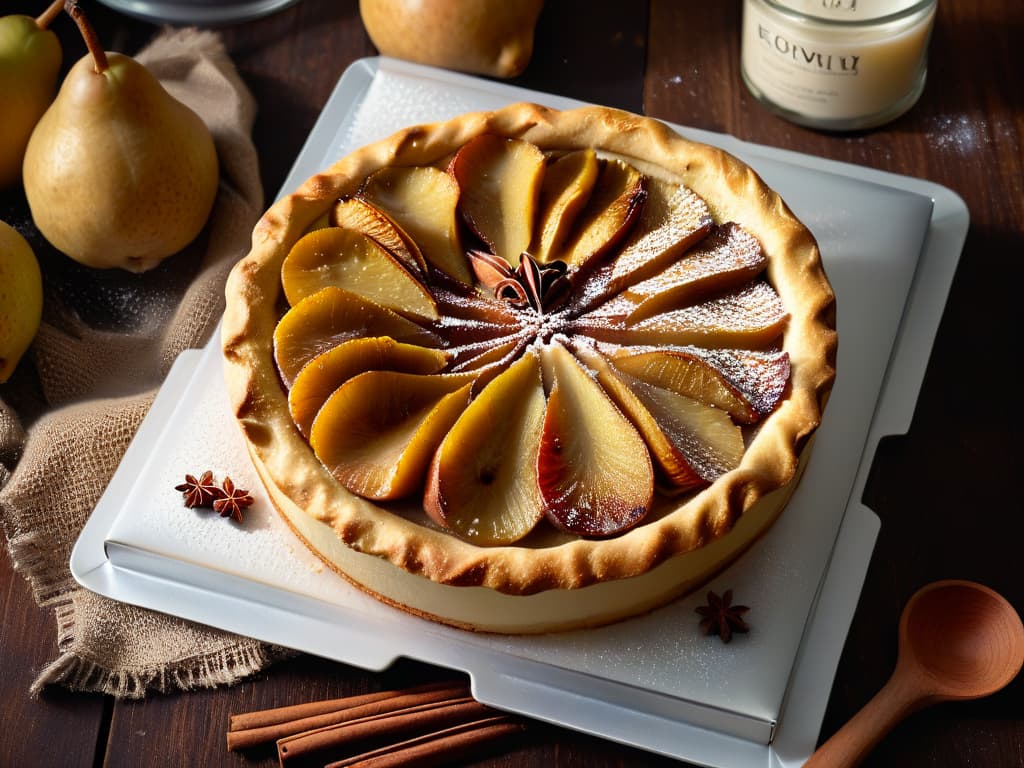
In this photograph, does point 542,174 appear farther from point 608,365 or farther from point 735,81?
point 735,81

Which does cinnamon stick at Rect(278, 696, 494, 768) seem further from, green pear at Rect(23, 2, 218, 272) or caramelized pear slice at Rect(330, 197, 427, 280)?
green pear at Rect(23, 2, 218, 272)

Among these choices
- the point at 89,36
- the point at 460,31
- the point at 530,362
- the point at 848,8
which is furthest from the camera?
the point at 460,31

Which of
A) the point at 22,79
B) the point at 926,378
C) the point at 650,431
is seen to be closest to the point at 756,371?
the point at 650,431

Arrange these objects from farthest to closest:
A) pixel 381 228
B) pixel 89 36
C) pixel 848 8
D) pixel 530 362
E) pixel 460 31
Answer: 1. pixel 460 31
2. pixel 848 8
3. pixel 89 36
4. pixel 381 228
5. pixel 530 362

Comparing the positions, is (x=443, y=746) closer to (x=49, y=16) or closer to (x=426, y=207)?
(x=426, y=207)

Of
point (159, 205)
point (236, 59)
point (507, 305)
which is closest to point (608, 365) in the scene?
point (507, 305)

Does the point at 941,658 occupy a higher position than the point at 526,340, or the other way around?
the point at 526,340
